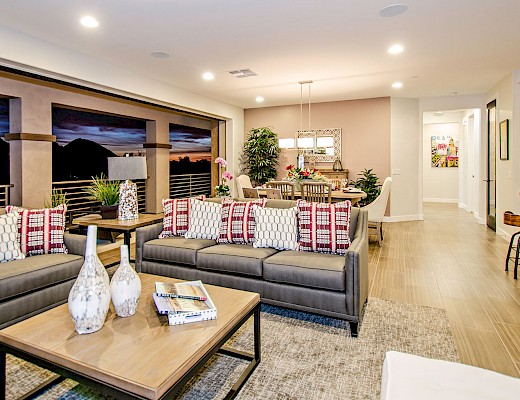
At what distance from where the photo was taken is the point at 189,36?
12.9 ft

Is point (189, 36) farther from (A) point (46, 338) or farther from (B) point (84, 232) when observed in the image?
(A) point (46, 338)

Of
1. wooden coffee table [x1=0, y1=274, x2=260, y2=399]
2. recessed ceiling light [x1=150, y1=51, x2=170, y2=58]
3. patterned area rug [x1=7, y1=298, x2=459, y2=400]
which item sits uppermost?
recessed ceiling light [x1=150, y1=51, x2=170, y2=58]

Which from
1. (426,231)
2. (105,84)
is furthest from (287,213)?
(426,231)

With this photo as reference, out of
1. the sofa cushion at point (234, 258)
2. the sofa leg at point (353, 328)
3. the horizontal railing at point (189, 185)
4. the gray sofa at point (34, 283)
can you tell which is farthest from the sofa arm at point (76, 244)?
the horizontal railing at point (189, 185)

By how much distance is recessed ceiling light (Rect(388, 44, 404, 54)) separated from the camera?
14.1 feet

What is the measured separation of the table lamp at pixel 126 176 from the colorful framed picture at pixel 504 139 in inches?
226

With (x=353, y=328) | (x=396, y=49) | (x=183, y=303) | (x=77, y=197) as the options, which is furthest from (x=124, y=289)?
(x=77, y=197)

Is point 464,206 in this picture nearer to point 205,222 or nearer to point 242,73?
point 242,73

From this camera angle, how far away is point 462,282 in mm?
3785

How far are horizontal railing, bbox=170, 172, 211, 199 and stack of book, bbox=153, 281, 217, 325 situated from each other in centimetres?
656

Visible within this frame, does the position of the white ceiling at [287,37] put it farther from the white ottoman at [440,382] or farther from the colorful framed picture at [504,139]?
the white ottoman at [440,382]

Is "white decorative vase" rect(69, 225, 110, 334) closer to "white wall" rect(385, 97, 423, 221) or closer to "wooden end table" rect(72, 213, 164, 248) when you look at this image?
"wooden end table" rect(72, 213, 164, 248)

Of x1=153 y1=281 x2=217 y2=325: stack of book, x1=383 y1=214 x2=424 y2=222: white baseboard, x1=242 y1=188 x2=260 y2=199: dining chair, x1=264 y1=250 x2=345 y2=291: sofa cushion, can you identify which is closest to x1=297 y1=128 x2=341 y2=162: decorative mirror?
x1=383 y1=214 x2=424 y2=222: white baseboard

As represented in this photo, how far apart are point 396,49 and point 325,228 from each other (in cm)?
275
